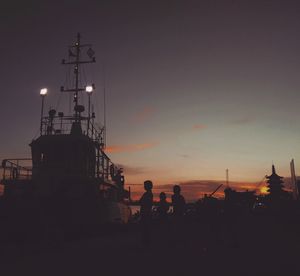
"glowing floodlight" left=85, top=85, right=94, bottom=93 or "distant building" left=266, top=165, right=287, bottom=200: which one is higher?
"glowing floodlight" left=85, top=85, right=94, bottom=93

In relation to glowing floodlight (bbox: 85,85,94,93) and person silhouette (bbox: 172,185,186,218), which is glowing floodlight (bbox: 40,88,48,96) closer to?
glowing floodlight (bbox: 85,85,94,93)

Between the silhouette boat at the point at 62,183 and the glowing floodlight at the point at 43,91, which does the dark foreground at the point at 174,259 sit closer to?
the silhouette boat at the point at 62,183

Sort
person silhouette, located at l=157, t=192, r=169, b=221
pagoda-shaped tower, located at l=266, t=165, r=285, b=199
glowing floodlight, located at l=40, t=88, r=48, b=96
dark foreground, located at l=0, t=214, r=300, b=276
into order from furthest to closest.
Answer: pagoda-shaped tower, located at l=266, t=165, r=285, b=199 → glowing floodlight, located at l=40, t=88, r=48, b=96 → person silhouette, located at l=157, t=192, r=169, b=221 → dark foreground, located at l=0, t=214, r=300, b=276

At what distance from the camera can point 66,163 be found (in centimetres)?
1784

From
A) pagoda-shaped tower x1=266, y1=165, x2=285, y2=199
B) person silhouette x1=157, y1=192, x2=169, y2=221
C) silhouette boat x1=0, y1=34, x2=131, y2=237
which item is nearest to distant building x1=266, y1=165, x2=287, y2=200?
pagoda-shaped tower x1=266, y1=165, x2=285, y2=199

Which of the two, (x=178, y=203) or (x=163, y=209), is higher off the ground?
(x=178, y=203)

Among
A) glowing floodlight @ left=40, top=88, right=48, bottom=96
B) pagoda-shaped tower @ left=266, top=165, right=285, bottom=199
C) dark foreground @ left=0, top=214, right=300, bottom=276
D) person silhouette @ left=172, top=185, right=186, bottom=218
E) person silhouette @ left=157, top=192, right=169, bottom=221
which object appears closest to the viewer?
dark foreground @ left=0, top=214, right=300, bottom=276

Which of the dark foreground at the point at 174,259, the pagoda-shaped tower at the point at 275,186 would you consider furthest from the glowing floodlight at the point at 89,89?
the pagoda-shaped tower at the point at 275,186

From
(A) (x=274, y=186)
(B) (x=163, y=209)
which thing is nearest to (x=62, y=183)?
(B) (x=163, y=209)

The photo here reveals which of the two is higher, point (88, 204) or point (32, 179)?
point (32, 179)

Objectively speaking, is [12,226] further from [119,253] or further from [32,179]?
[119,253]

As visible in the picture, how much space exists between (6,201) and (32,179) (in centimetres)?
308

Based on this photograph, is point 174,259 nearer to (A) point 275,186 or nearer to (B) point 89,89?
(B) point 89,89

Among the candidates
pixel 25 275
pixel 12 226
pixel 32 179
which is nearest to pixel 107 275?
pixel 25 275
